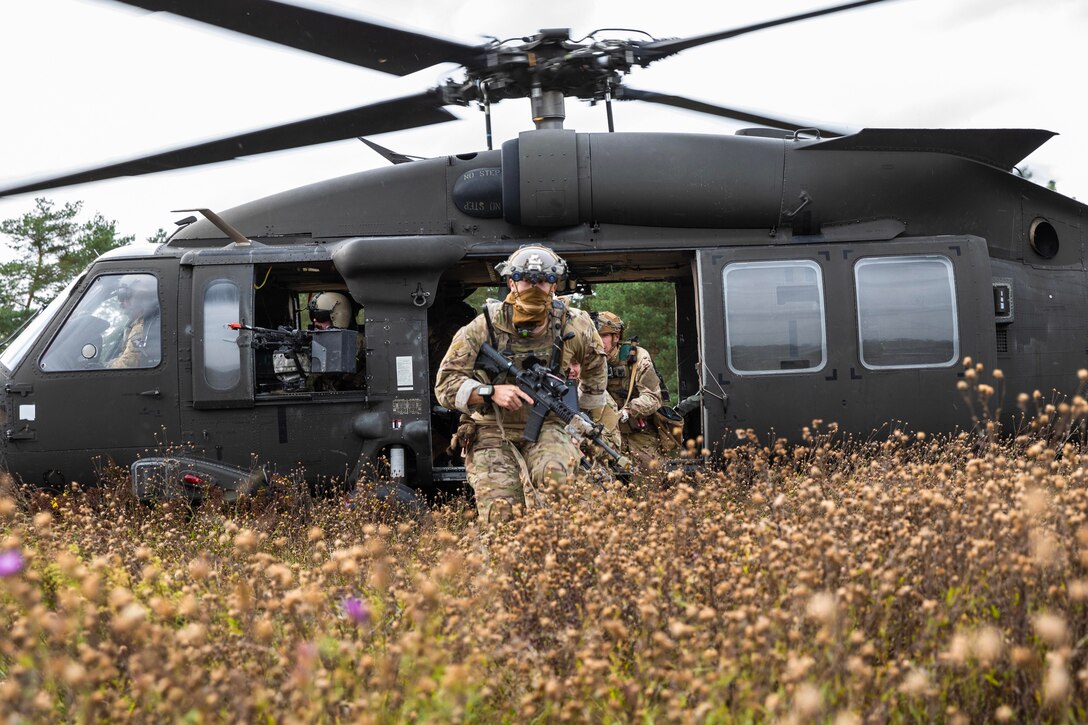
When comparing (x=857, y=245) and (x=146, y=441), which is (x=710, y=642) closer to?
(x=857, y=245)

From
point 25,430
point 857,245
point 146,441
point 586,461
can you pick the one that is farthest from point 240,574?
point 857,245

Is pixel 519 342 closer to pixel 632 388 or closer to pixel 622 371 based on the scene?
pixel 632 388

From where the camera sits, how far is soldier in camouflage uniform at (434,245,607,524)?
5492 mm

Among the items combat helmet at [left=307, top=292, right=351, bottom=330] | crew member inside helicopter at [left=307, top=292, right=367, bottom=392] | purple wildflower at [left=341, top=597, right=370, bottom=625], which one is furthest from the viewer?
combat helmet at [left=307, top=292, right=351, bottom=330]

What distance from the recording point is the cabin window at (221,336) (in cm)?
695

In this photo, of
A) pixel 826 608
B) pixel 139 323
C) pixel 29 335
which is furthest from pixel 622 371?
pixel 826 608

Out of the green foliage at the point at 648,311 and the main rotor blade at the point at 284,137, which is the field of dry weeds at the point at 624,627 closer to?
the main rotor blade at the point at 284,137

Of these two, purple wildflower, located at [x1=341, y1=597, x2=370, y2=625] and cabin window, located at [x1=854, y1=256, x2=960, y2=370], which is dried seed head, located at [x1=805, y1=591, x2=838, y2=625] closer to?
purple wildflower, located at [x1=341, y1=597, x2=370, y2=625]

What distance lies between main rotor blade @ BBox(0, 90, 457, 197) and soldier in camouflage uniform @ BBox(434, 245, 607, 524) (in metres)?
1.62

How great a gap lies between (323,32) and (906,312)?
4451mm

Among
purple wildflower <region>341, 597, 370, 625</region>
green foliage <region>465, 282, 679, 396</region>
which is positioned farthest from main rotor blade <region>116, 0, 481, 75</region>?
green foliage <region>465, 282, 679, 396</region>

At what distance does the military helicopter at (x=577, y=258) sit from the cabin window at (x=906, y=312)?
15 mm

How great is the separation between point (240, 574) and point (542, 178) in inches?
160

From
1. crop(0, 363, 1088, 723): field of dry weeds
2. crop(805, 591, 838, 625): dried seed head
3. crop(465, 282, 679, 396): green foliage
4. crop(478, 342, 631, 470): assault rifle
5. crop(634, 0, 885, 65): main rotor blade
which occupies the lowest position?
crop(0, 363, 1088, 723): field of dry weeds
